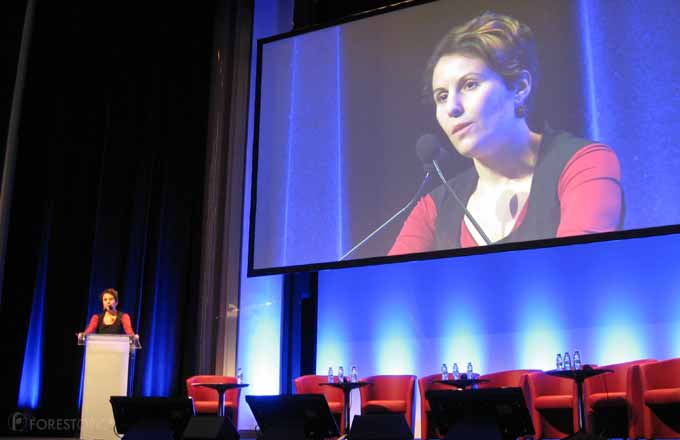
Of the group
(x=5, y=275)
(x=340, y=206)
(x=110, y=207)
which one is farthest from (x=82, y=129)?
(x=340, y=206)

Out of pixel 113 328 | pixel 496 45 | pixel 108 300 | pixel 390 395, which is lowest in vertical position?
pixel 390 395

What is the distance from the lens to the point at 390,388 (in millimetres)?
6391

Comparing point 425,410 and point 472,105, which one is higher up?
point 472,105

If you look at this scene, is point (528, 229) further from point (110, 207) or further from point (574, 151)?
point (110, 207)

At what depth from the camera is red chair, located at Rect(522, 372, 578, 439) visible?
547 centimetres

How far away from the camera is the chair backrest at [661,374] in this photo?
200 inches

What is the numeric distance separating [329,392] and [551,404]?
193 centimetres

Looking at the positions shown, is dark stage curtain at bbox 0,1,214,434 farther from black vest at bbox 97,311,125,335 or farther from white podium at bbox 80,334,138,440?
white podium at bbox 80,334,138,440

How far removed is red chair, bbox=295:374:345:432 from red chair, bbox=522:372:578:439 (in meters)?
1.56

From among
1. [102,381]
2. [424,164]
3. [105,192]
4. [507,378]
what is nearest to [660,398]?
[507,378]

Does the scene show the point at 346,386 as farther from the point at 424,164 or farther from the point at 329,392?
the point at 424,164

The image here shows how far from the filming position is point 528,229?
5.79 meters

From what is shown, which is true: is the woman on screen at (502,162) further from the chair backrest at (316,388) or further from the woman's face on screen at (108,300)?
the woman's face on screen at (108,300)

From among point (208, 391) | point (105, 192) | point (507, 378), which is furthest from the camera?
point (105, 192)
